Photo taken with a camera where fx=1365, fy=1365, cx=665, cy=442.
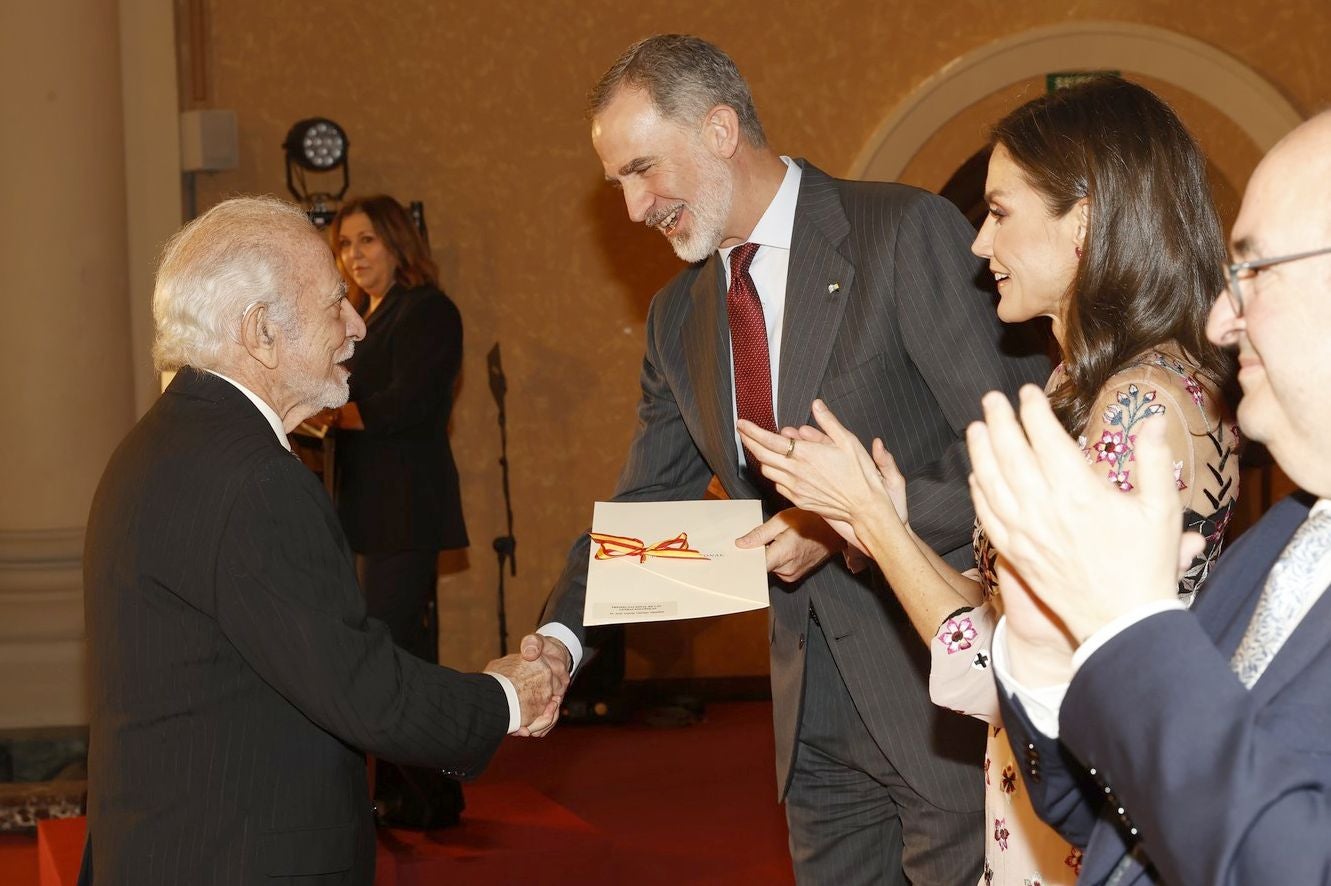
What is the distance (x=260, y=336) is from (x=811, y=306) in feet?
3.28

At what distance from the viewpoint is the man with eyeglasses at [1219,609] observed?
3.20ft

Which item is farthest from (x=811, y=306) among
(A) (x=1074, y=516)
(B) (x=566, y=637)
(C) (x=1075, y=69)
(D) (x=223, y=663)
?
(C) (x=1075, y=69)

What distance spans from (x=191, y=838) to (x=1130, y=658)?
4.64ft

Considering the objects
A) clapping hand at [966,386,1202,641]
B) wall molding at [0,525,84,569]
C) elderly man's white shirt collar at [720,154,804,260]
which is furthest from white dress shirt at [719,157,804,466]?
wall molding at [0,525,84,569]

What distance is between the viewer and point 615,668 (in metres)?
6.43

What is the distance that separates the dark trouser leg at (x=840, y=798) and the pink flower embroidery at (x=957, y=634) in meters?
0.74

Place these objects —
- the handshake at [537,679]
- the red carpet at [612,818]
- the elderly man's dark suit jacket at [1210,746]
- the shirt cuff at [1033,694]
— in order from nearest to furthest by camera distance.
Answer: the elderly man's dark suit jacket at [1210,746] → the shirt cuff at [1033,694] → the handshake at [537,679] → the red carpet at [612,818]

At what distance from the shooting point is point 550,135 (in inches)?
261

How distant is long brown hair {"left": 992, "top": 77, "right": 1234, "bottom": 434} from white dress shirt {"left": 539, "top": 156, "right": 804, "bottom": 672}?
775 millimetres

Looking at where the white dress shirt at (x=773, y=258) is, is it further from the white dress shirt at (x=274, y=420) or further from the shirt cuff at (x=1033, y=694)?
the shirt cuff at (x=1033, y=694)

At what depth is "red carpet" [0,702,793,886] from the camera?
14.0 feet

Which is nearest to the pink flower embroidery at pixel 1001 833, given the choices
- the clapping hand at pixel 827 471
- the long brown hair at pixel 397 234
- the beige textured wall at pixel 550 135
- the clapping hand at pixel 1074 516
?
the clapping hand at pixel 827 471

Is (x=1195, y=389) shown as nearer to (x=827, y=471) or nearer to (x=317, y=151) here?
(x=827, y=471)

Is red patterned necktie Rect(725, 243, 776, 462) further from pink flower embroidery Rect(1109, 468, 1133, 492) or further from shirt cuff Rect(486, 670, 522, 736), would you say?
pink flower embroidery Rect(1109, 468, 1133, 492)
